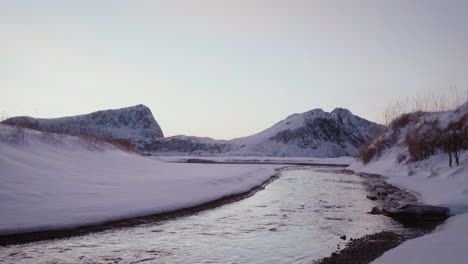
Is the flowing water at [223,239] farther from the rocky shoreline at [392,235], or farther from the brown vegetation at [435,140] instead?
the brown vegetation at [435,140]

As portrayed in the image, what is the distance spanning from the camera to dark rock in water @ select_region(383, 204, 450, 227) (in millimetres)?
11742

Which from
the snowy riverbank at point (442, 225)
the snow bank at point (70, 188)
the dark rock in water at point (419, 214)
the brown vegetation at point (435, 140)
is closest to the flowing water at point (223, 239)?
the dark rock in water at point (419, 214)

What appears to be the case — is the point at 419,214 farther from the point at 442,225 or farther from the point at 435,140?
the point at 435,140

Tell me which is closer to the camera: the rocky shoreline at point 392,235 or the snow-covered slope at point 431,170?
the snow-covered slope at point 431,170

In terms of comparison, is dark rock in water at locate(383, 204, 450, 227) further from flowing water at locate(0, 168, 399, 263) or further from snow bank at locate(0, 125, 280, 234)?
snow bank at locate(0, 125, 280, 234)

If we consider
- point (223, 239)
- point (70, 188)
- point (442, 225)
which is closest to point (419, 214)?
point (442, 225)

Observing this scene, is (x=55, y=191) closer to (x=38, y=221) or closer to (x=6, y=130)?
(x=38, y=221)

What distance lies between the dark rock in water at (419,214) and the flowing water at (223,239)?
56cm

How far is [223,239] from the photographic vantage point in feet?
30.8

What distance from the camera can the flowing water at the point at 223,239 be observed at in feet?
24.9

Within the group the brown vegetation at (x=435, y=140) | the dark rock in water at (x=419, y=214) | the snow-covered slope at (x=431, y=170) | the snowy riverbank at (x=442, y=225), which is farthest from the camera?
the brown vegetation at (x=435, y=140)

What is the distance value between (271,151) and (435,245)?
186640 millimetres

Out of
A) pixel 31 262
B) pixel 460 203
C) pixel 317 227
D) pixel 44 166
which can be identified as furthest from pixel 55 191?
pixel 460 203

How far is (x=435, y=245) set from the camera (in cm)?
759
